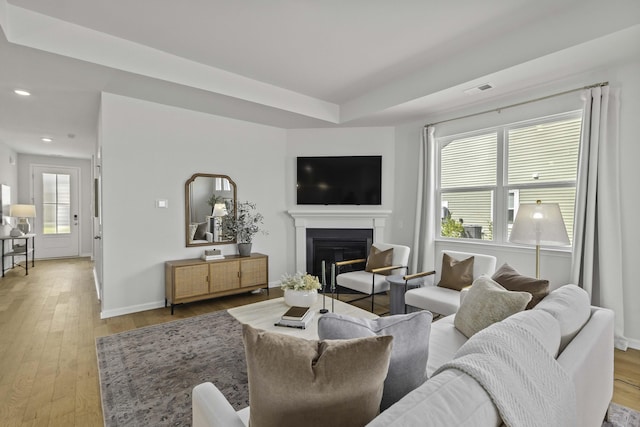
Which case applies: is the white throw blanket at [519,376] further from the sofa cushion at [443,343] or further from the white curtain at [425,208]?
the white curtain at [425,208]

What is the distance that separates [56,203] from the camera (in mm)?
7918

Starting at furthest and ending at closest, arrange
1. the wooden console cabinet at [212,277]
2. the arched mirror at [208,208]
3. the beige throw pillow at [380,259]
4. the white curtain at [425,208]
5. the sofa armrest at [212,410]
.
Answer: the white curtain at [425,208] → the arched mirror at [208,208] → the beige throw pillow at [380,259] → the wooden console cabinet at [212,277] → the sofa armrest at [212,410]

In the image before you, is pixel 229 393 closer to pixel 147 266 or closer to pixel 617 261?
pixel 147 266

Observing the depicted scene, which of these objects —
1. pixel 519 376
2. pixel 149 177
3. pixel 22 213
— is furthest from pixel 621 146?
pixel 22 213

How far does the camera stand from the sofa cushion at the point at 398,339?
114 centimetres

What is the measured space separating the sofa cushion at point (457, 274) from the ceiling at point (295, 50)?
6.02 ft

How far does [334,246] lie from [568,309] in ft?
12.0

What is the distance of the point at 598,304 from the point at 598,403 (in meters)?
1.85

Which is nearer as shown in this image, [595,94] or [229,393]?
[229,393]

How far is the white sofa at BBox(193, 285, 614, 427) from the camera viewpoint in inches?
30.9

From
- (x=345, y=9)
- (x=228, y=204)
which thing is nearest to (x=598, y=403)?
(x=345, y=9)

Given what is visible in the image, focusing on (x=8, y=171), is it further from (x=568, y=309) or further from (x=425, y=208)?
(x=568, y=309)

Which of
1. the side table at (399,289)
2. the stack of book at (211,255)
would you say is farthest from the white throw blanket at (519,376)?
the stack of book at (211,255)

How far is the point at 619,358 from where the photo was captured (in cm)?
271
